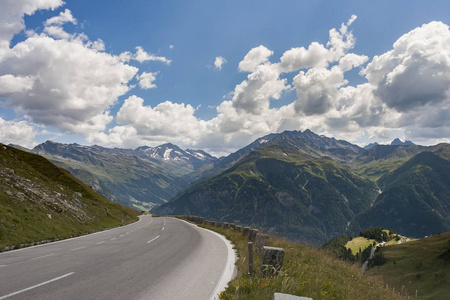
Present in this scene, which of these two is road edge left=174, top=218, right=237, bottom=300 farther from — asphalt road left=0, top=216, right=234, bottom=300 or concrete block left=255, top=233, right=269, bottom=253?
concrete block left=255, top=233, right=269, bottom=253

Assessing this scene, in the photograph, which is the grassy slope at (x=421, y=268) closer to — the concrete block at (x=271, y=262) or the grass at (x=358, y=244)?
the grass at (x=358, y=244)

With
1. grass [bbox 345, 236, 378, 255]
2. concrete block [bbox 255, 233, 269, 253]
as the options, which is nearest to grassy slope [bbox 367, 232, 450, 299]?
grass [bbox 345, 236, 378, 255]

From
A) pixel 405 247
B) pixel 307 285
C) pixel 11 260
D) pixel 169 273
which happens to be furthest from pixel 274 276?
pixel 405 247

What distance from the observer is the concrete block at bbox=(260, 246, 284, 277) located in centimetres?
845

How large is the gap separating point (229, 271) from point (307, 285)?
3786 mm

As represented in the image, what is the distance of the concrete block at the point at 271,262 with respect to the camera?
27.7ft

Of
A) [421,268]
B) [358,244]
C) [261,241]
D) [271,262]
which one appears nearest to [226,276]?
[271,262]

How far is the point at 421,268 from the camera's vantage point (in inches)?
3524

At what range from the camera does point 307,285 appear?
7.89 m

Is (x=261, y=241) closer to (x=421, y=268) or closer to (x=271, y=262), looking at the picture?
(x=271, y=262)

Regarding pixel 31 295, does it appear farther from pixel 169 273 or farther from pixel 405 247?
pixel 405 247

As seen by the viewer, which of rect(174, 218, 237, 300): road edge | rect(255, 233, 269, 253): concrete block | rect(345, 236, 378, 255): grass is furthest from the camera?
rect(345, 236, 378, 255): grass

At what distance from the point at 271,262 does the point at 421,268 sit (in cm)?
11013

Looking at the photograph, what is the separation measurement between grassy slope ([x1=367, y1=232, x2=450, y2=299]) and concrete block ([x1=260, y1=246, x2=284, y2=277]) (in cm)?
7661
